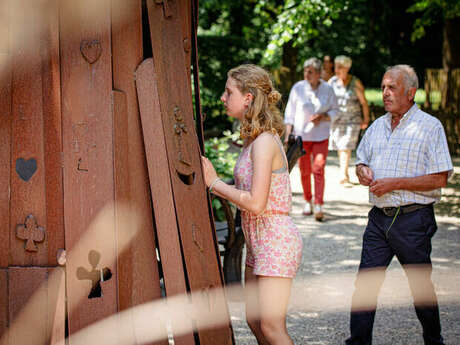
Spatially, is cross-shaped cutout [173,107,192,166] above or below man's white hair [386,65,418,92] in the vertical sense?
below

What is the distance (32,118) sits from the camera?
257cm

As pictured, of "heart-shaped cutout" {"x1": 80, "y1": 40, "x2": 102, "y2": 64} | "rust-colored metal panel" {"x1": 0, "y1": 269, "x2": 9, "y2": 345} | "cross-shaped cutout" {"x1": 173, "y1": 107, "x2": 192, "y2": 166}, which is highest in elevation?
"heart-shaped cutout" {"x1": 80, "y1": 40, "x2": 102, "y2": 64}

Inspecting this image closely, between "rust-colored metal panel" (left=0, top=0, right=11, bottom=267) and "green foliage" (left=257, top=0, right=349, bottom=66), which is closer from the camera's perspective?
"rust-colored metal panel" (left=0, top=0, right=11, bottom=267)

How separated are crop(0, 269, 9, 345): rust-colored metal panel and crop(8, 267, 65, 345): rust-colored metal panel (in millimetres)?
22

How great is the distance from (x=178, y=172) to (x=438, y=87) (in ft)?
50.9

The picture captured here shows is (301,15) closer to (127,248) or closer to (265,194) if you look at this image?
(265,194)

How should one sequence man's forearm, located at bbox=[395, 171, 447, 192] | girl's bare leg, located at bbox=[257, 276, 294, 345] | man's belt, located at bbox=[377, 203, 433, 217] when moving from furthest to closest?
man's belt, located at bbox=[377, 203, 433, 217], man's forearm, located at bbox=[395, 171, 447, 192], girl's bare leg, located at bbox=[257, 276, 294, 345]

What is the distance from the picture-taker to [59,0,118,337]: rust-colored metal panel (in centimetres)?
256

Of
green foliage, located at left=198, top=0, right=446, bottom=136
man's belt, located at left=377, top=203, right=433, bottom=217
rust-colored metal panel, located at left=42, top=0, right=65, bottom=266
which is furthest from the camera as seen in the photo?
green foliage, located at left=198, top=0, right=446, bottom=136

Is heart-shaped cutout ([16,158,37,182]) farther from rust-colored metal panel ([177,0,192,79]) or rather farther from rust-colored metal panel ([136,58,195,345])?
rust-colored metal panel ([177,0,192,79])

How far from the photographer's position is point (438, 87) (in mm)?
16922

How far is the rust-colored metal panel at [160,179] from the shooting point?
2.70 meters

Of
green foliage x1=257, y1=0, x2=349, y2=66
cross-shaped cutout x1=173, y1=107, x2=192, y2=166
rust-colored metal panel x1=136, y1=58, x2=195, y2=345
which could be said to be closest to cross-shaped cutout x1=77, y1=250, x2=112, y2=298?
rust-colored metal panel x1=136, y1=58, x2=195, y2=345

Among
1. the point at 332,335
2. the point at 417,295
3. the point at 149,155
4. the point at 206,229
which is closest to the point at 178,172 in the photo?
the point at 149,155
